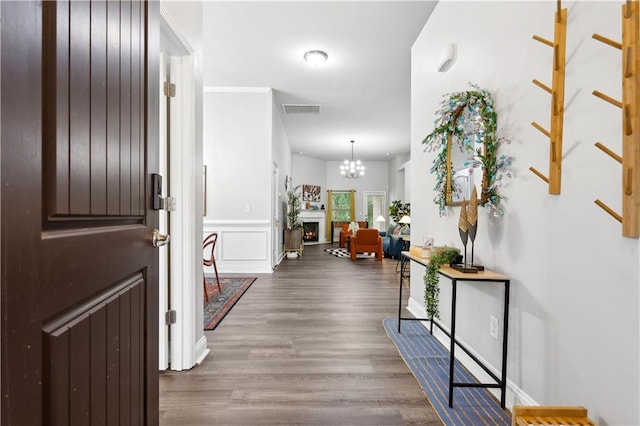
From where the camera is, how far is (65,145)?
0.63 m

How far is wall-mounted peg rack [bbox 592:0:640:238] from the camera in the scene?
100 cm

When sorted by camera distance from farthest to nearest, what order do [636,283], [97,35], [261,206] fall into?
[261,206] → [636,283] → [97,35]

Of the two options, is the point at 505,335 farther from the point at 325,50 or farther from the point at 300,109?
the point at 300,109

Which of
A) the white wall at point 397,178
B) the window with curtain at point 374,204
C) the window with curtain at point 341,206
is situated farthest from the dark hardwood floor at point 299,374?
the window with curtain at point 374,204

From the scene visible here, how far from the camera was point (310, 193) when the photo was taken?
1074 cm

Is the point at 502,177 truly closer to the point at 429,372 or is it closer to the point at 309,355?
the point at 429,372

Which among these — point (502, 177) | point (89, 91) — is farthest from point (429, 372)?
point (89, 91)

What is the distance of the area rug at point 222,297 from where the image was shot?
294 cm

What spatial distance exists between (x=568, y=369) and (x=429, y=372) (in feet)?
2.79

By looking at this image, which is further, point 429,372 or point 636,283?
point 429,372

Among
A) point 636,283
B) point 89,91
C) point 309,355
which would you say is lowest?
point 309,355

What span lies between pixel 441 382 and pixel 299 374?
864 mm

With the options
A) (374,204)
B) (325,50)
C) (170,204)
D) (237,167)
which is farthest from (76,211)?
(374,204)

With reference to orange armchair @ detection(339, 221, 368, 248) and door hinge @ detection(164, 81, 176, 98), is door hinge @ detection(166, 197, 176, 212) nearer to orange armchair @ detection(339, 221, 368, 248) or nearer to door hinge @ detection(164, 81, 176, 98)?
door hinge @ detection(164, 81, 176, 98)
